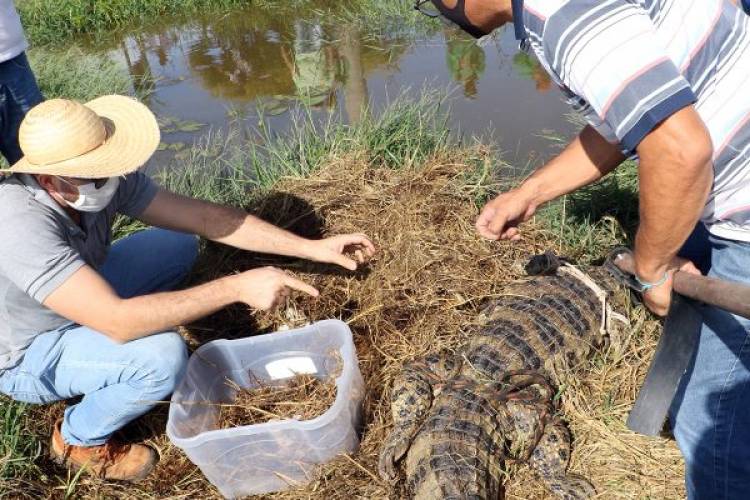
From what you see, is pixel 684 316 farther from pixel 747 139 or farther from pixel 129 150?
pixel 129 150

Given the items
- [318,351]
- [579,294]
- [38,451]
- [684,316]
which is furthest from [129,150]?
[579,294]

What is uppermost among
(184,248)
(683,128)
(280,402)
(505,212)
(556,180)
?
(683,128)

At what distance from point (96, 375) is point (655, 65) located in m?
2.17

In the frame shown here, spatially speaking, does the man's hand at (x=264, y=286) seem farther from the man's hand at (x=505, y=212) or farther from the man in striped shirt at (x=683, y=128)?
the man in striped shirt at (x=683, y=128)

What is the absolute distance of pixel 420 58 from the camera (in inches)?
257

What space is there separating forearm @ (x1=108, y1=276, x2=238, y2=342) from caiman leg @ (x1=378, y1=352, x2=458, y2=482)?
0.85 meters

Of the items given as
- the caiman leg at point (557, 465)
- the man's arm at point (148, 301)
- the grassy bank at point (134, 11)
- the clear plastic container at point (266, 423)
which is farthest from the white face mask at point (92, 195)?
the grassy bank at point (134, 11)

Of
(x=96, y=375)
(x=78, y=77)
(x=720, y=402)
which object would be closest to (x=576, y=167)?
(x=720, y=402)

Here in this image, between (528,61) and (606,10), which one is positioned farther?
(528,61)

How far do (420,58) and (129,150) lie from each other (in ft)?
15.3

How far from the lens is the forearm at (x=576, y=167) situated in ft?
7.31

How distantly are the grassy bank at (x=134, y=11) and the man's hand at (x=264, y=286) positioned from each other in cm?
585

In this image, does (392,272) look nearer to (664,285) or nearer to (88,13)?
(664,285)

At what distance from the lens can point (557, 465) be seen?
8.39 feet
